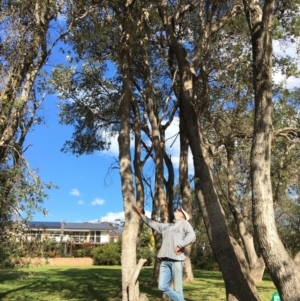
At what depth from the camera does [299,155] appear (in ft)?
63.5

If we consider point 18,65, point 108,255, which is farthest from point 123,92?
point 108,255

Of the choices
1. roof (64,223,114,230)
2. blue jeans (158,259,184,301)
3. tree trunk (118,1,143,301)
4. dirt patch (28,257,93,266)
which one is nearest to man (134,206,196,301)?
blue jeans (158,259,184,301)

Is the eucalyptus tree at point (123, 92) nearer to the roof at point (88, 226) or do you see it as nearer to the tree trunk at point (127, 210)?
the tree trunk at point (127, 210)

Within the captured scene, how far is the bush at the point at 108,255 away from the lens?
4266 cm

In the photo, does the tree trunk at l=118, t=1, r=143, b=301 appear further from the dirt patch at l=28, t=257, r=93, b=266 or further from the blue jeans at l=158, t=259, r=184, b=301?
the dirt patch at l=28, t=257, r=93, b=266

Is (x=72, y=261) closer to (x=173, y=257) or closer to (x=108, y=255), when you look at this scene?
(x=108, y=255)

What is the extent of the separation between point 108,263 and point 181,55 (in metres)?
→ 35.1

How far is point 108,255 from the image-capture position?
4294cm

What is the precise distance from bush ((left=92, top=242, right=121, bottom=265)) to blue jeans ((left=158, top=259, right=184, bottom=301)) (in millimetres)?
35563

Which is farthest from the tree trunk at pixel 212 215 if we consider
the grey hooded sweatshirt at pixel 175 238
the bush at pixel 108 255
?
the bush at pixel 108 255

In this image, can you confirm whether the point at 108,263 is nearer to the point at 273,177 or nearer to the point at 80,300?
the point at 273,177

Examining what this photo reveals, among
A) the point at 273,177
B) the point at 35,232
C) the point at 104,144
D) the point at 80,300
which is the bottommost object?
the point at 80,300

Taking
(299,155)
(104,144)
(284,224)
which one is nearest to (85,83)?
(104,144)

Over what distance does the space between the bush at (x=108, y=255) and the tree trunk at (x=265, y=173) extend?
120ft
